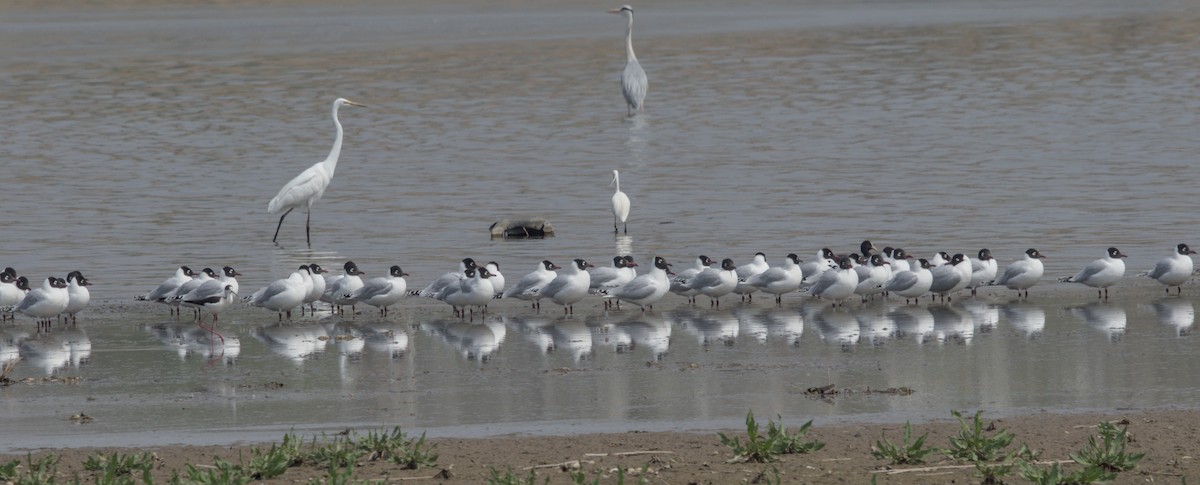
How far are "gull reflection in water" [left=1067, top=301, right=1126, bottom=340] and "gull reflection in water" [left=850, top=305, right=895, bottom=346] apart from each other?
1.55 meters

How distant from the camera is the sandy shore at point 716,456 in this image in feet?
30.0

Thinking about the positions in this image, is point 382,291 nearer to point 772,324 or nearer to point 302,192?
point 772,324

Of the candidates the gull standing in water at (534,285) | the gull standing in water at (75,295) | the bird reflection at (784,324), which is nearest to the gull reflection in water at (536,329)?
the gull standing in water at (534,285)

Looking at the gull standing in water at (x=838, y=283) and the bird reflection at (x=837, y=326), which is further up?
the gull standing in water at (x=838, y=283)

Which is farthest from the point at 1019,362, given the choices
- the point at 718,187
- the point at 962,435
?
the point at 718,187

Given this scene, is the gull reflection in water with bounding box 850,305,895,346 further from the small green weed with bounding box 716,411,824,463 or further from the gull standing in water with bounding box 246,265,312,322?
the gull standing in water with bounding box 246,265,312,322

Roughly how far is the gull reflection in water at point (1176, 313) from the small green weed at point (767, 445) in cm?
539

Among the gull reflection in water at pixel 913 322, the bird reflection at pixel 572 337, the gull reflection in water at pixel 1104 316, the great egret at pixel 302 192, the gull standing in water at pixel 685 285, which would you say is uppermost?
the great egret at pixel 302 192

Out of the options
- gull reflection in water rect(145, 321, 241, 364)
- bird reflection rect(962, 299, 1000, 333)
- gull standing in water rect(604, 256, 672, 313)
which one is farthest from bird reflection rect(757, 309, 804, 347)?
gull reflection in water rect(145, 321, 241, 364)

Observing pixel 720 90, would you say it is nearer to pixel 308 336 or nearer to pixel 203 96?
pixel 203 96

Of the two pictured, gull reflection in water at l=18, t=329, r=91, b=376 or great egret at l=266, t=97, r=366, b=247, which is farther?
great egret at l=266, t=97, r=366, b=247

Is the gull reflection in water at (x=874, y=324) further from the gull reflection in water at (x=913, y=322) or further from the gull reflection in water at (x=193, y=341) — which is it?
the gull reflection in water at (x=193, y=341)

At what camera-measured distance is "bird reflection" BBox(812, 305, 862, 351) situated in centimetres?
1405

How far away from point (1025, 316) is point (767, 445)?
246 inches
